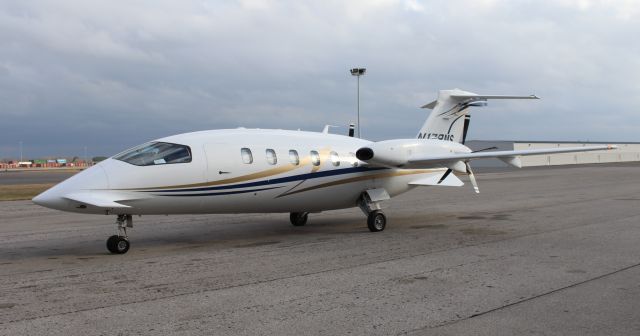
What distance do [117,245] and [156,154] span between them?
2.08m

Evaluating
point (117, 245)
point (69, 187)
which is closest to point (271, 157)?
point (117, 245)

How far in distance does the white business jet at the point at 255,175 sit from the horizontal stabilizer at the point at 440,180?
0.12 ft

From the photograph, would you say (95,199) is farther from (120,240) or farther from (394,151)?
(394,151)

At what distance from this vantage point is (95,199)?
1061 centimetres

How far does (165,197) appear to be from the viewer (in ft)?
38.1

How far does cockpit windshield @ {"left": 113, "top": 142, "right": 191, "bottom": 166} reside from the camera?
11.6m

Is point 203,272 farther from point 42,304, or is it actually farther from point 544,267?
point 544,267

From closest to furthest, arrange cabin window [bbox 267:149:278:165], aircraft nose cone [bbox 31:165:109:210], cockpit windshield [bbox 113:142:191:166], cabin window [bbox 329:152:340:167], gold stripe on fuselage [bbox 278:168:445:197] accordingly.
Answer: aircraft nose cone [bbox 31:165:109:210]
cockpit windshield [bbox 113:142:191:166]
cabin window [bbox 267:149:278:165]
gold stripe on fuselage [bbox 278:168:445:197]
cabin window [bbox 329:152:340:167]

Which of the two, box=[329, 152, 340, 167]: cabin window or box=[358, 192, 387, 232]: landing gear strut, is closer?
box=[329, 152, 340, 167]: cabin window

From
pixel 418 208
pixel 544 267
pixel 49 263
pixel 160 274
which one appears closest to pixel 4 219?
pixel 49 263

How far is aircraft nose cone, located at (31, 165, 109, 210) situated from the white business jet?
19 mm

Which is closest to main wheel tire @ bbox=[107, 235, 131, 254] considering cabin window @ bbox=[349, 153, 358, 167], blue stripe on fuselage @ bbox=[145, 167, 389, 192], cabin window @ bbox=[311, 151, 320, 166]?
blue stripe on fuselage @ bbox=[145, 167, 389, 192]

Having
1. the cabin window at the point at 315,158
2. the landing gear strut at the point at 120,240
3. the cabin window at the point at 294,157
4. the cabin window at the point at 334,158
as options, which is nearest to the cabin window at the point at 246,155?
the cabin window at the point at 294,157

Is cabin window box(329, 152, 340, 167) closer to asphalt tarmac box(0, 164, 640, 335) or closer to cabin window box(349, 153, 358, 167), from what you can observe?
cabin window box(349, 153, 358, 167)
